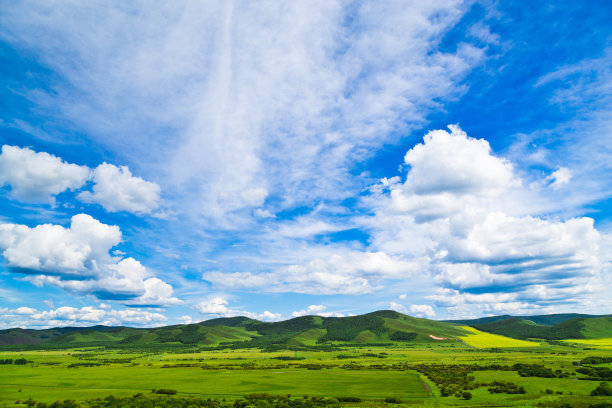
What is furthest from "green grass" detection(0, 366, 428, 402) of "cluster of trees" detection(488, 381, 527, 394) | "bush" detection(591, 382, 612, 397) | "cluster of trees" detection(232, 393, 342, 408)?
"bush" detection(591, 382, 612, 397)

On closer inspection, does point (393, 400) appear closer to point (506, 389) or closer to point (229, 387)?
point (506, 389)

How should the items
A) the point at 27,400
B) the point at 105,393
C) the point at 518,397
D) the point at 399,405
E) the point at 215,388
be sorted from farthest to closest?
the point at 215,388, the point at 105,393, the point at 27,400, the point at 518,397, the point at 399,405

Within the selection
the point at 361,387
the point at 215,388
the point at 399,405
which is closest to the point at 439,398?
the point at 399,405

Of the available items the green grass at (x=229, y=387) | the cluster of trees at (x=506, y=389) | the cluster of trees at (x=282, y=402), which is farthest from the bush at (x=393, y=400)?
the cluster of trees at (x=506, y=389)

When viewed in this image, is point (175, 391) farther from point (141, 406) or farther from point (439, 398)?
point (439, 398)

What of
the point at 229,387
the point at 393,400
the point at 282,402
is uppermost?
the point at 282,402

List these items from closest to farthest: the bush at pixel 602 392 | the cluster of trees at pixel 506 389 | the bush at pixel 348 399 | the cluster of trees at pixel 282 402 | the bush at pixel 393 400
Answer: the cluster of trees at pixel 282 402 → the bush at pixel 393 400 → the bush at pixel 602 392 → the bush at pixel 348 399 → the cluster of trees at pixel 506 389

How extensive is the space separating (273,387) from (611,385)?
349 ft

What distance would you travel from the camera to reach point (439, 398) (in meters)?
97.9

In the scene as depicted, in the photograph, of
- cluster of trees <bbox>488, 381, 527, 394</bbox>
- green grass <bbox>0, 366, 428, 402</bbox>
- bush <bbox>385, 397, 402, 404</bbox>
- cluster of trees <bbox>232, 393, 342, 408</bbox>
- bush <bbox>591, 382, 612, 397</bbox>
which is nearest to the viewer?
cluster of trees <bbox>232, 393, 342, 408</bbox>

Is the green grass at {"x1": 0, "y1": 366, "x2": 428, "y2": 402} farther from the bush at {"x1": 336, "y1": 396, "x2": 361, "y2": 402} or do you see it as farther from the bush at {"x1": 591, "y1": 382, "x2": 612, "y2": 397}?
the bush at {"x1": 591, "y1": 382, "x2": 612, "y2": 397}

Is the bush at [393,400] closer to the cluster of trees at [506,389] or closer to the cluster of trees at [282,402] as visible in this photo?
the cluster of trees at [282,402]

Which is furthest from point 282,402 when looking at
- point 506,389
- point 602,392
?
point 602,392

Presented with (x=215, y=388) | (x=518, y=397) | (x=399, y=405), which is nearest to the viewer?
(x=399, y=405)
